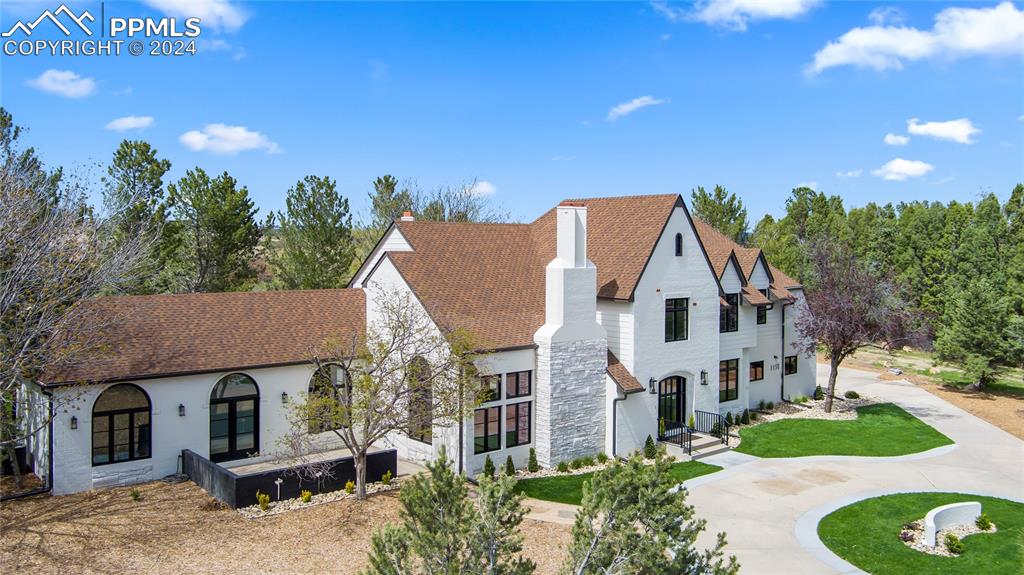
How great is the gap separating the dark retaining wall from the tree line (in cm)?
3043

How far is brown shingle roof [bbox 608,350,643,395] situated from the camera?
75.1 feet

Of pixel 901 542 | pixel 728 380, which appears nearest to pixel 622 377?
pixel 728 380

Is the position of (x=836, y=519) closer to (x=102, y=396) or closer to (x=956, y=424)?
(x=956, y=424)

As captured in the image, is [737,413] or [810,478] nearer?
[810,478]

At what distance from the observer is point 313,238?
3747 cm

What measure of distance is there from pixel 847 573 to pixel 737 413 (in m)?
14.4

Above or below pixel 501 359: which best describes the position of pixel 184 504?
below

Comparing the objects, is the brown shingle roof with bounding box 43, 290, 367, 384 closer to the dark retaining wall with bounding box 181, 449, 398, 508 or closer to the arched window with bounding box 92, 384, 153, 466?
the arched window with bounding box 92, 384, 153, 466

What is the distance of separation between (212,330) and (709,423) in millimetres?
17384

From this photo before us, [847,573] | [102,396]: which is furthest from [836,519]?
[102,396]

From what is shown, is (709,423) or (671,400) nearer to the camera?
(671,400)

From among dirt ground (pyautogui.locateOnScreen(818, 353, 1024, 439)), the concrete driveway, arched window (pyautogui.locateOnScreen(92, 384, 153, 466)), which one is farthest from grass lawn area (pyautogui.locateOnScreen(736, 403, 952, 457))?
arched window (pyautogui.locateOnScreen(92, 384, 153, 466))

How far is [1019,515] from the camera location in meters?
18.4

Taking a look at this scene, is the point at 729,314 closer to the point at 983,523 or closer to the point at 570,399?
the point at 570,399
